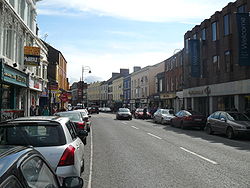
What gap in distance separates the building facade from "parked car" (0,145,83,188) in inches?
832

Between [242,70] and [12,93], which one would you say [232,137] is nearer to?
[242,70]

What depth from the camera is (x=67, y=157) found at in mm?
4738

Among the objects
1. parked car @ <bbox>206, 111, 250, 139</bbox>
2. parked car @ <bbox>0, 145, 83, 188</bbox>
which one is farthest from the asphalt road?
parked car @ <bbox>206, 111, 250, 139</bbox>

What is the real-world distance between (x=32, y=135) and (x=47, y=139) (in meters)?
0.30

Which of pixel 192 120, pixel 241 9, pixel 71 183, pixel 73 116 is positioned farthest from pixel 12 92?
pixel 241 9

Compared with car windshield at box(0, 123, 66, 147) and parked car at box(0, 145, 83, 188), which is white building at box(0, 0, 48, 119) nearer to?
car windshield at box(0, 123, 66, 147)

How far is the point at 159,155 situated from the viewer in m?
9.80

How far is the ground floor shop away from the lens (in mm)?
23720

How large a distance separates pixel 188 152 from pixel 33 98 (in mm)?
22124

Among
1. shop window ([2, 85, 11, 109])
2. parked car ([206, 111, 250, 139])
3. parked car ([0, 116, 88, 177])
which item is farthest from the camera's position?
shop window ([2, 85, 11, 109])

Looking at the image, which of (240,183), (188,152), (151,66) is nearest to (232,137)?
(188,152)

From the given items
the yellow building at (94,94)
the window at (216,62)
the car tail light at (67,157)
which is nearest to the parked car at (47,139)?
the car tail light at (67,157)

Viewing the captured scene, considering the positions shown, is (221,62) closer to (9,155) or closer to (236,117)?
(236,117)

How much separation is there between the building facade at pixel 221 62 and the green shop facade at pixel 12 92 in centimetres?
1586
